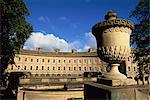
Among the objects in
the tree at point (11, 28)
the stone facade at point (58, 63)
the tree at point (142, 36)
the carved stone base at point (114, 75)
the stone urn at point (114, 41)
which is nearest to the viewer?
the carved stone base at point (114, 75)

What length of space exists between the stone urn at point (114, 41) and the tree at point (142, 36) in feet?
47.5

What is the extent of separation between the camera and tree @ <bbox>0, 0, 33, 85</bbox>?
16.2m

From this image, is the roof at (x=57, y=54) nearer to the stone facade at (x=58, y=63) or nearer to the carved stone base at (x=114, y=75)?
the stone facade at (x=58, y=63)

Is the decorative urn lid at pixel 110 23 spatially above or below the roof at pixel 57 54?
below

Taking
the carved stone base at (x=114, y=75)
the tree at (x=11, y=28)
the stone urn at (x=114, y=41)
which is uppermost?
the tree at (x=11, y=28)

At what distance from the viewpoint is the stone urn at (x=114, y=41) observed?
6336mm

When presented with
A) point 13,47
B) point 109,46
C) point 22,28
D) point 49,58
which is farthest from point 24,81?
point 49,58

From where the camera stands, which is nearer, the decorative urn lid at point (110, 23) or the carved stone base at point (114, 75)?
the carved stone base at point (114, 75)

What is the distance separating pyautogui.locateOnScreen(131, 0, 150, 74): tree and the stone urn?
1449cm

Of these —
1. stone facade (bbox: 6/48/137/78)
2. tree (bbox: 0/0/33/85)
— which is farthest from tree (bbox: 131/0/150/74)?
stone facade (bbox: 6/48/137/78)

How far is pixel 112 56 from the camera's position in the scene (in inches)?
250

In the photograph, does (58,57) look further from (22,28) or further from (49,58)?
(22,28)

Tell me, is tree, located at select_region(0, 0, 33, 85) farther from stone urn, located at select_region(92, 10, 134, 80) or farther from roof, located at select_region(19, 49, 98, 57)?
roof, located at select_region(19, 49, 98, 57)

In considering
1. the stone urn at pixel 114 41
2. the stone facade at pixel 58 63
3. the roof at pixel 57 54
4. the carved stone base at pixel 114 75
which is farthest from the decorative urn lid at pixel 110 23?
the roof at pixel 57 54
